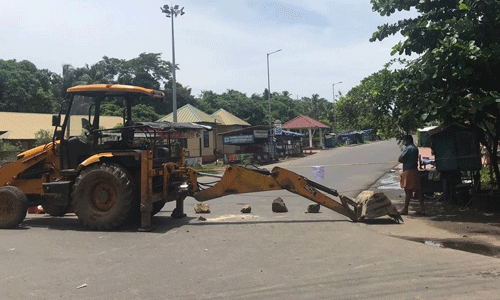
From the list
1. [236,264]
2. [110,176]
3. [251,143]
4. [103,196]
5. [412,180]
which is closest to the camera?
[236,264]

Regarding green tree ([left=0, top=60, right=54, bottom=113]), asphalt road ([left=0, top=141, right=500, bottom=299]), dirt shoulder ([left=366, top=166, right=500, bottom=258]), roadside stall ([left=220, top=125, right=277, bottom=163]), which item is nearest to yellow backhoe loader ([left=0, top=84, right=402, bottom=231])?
asphalt road ([left=0, top=141, right=500, bottom=299])

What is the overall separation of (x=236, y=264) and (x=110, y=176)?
3.56 meters

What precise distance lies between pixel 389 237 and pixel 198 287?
400 cm

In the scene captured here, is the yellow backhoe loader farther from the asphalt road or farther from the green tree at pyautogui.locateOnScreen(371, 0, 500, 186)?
the green tree at pyautogui.locateOnScreen(371, 0, 500, 186)

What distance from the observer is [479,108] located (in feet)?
26.1

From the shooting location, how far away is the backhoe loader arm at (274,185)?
29.0 feet

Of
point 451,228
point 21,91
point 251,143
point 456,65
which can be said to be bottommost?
point 451,228

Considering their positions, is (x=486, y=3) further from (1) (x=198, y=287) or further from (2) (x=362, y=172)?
(2) (x=362, y=172)

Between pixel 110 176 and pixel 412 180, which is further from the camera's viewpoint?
pixel 412 180

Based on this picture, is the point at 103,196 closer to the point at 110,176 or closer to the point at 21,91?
the point at 110,176

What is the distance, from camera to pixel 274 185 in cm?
886

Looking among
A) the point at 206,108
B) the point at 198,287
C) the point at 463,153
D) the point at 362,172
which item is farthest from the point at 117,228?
the point at 206,108

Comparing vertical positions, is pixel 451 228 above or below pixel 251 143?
below

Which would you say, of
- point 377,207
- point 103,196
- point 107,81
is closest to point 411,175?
point 377,207
